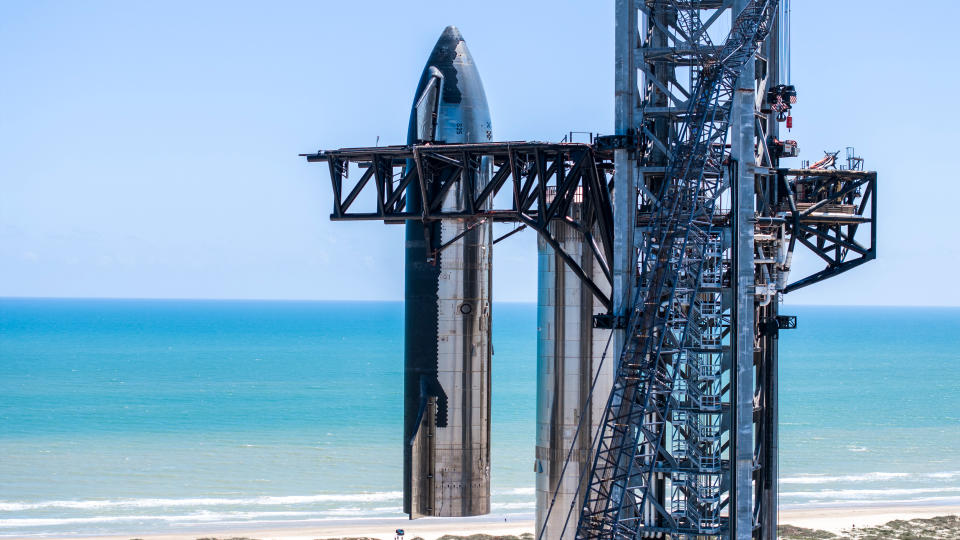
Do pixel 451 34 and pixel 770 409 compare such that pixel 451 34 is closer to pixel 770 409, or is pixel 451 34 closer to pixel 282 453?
pixel 770 409

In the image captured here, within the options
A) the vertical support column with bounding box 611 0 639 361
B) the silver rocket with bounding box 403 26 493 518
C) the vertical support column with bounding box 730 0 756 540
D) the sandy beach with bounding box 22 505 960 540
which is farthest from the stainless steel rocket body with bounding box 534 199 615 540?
the sandy beach with bounding box 22 505 960 540

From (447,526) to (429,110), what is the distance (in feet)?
133

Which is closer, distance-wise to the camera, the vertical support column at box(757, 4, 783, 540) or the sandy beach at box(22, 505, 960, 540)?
the vertical support column at box(757, 4, 783, 540)

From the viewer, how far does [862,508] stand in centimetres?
9050

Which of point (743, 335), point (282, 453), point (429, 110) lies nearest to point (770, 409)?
point (743, 335)

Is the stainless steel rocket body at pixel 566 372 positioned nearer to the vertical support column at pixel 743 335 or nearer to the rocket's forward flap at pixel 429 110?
the rocket's forward flap at pixel 429 110

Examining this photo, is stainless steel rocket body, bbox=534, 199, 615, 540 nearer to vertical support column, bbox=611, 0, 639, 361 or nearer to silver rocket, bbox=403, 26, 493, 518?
silver rocket, bbox=403, 26, 493, 518

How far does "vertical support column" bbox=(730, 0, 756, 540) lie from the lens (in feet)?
121

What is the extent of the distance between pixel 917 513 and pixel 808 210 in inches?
2016

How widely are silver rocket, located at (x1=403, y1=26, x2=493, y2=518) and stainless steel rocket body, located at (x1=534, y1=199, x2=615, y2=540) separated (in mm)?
3301

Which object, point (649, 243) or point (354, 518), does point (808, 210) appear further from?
point (354, 518)

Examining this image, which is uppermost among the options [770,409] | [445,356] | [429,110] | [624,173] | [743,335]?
[429,110]

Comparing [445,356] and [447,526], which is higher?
[445,356]

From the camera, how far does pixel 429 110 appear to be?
48.4 meters
